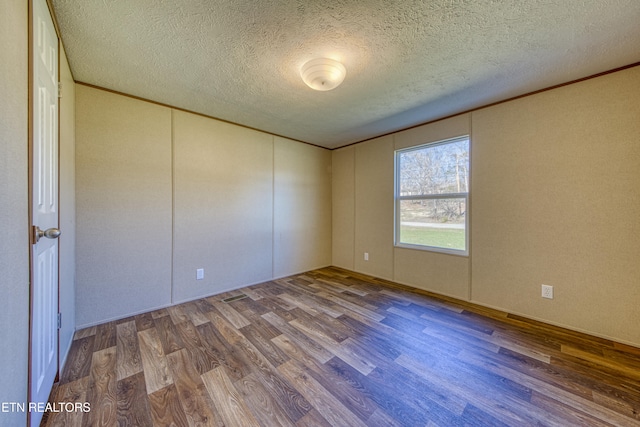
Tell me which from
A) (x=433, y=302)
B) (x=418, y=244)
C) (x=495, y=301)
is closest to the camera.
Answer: (x=495, y=301)

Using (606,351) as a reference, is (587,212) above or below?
above

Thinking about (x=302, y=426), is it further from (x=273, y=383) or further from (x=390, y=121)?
(x=390, y=121)

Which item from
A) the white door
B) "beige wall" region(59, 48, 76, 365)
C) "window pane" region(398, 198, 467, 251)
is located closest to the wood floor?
"beige wall" region(59, 48, 76, 365)

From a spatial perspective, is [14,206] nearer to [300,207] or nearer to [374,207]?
[300,207]

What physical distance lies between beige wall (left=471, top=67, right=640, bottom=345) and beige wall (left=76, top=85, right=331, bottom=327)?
2.72 metres

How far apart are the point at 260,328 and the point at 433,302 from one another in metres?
2.01

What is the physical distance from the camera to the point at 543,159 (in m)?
2.30

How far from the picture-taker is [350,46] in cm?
171

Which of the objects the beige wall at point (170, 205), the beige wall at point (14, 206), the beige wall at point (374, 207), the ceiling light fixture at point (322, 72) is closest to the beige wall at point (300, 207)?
the beige wall at point (170, 205)

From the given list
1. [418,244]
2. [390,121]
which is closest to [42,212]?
[390,121]

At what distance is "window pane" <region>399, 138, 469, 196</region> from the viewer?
290cm

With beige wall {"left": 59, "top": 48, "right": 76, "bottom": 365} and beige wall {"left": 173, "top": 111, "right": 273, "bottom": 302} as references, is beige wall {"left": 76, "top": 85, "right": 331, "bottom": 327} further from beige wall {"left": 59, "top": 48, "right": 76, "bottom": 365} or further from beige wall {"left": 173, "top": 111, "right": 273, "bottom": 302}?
beige wall {"left": 59, "top": 48, "right": 76, "bottom": 365}

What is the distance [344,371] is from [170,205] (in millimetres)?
2470

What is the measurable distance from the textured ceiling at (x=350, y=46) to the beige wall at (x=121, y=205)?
0.95ft
